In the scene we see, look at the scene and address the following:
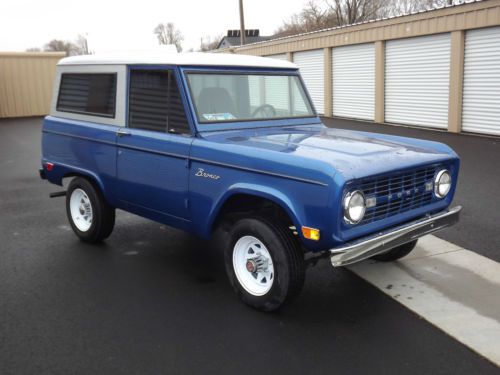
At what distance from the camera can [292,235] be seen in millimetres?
3879

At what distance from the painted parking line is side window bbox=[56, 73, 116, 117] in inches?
114

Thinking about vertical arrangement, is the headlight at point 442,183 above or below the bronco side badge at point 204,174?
below

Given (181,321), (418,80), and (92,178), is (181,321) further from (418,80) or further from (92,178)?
(418,80)

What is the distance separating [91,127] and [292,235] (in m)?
2.56

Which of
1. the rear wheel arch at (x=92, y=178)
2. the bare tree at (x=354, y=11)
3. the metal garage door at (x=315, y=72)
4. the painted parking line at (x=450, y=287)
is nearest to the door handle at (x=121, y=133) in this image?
the rear wheel arch at (x=92, y=178)

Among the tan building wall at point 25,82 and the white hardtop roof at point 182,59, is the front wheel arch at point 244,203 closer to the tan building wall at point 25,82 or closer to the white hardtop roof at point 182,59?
the white hardtop roof at point 182,59

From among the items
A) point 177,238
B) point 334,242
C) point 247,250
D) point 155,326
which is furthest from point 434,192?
point 177,238

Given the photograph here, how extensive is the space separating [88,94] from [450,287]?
398 cm

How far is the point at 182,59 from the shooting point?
4.60 meters

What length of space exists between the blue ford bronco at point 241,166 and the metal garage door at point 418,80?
10737 millimetres

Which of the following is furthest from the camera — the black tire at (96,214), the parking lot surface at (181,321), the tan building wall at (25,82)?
the tan building wall at (25,82)

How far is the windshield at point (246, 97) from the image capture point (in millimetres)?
4555

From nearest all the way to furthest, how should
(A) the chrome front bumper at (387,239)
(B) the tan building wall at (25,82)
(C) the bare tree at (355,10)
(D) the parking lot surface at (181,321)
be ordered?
(D) the parking lot surface at (181,321) → (A) the chrome front bumper at (387,239) → (B) the tan building wall at (25,82) → (C) the bare tree at (355,10)

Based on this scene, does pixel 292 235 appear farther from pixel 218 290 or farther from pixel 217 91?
pixel 217 91
